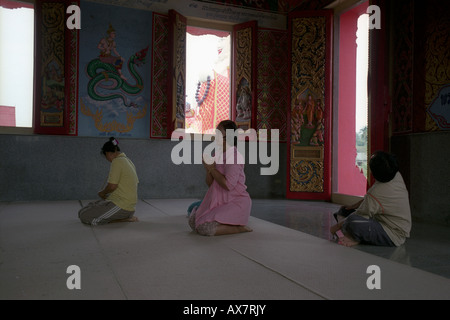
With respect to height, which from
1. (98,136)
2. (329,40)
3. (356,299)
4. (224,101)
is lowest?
(356,299)

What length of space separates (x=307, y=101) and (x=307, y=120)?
0.97 ft

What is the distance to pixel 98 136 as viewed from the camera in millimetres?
5523

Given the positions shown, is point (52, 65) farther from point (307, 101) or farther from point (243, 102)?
point (307, 101)

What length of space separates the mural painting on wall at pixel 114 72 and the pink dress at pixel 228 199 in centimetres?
302

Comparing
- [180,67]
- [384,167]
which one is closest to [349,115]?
[180,67]

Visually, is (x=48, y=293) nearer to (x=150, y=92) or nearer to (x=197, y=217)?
(x=197, y=217)

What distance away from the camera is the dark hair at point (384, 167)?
2.59 metres

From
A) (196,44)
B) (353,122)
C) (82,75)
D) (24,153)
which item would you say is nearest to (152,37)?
(196,44)

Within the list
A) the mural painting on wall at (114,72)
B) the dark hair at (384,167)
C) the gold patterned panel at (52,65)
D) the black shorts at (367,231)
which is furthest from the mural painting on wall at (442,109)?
the gold patterned panel at (52,65)

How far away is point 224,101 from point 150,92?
1.33 metres

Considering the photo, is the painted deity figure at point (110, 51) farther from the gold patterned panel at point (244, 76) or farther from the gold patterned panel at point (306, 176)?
the gold patterned panel at point (306, 176)

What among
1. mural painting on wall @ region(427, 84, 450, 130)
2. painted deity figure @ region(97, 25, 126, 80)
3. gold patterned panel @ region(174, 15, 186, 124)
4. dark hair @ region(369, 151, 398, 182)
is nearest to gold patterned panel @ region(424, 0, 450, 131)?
mural painting on wall @ region(427, 84, 450, 130)

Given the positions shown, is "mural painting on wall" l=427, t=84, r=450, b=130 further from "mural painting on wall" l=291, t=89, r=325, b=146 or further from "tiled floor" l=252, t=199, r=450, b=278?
"mural painting on wall" l=291, t=89, r=325, b=146

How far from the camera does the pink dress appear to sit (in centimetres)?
300
